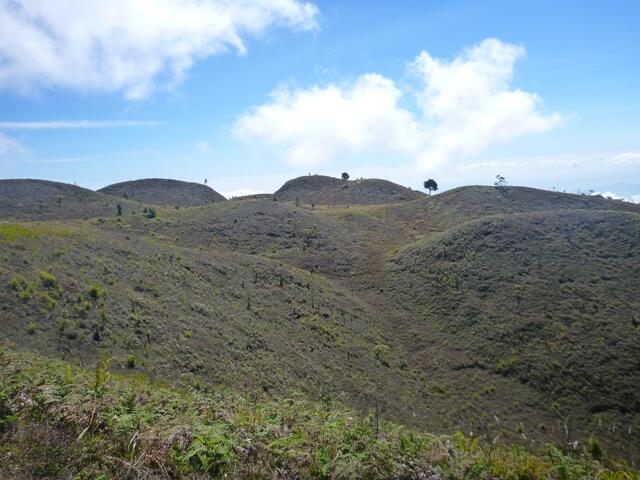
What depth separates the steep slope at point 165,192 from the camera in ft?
369

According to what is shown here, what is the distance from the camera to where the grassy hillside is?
2311 cm

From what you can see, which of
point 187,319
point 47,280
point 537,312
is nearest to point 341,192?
point 537,312

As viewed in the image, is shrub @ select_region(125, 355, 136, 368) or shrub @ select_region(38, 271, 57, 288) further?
shrub @ select_region(38, 271, 57, 288)

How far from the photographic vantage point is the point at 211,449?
6.09m

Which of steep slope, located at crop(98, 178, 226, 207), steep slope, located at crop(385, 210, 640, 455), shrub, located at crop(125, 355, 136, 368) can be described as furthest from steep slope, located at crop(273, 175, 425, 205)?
shrub, located at crop(125, 355, 136, 368)

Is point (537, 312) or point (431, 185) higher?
point (431, 185)

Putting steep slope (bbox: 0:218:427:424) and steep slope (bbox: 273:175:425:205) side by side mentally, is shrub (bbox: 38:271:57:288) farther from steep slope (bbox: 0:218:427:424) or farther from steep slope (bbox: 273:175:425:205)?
steep slope (bbox: 273:175:425:205)

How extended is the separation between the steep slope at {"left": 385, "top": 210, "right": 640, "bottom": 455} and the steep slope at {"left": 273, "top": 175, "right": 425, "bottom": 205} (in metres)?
50.9

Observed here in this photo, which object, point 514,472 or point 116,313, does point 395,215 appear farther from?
point 514,472

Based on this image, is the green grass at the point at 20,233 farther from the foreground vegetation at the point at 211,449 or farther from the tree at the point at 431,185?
the tree at the point at 431,185

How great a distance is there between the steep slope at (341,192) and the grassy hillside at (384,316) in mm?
48954

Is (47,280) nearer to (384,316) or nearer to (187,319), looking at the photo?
(187,319)

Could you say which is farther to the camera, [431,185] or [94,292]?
[431,185]

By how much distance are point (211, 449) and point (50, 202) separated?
9380 centimetres
